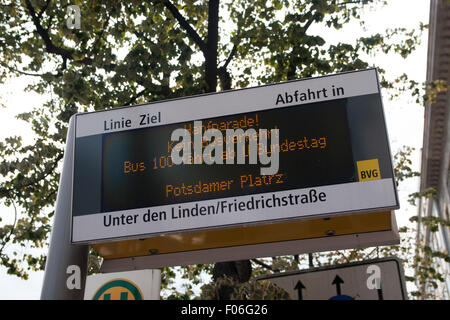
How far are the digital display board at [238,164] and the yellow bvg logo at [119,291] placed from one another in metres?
0.46

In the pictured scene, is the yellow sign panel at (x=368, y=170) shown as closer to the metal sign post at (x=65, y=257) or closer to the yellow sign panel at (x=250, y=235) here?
the yellow sign panel at (x=250, y=235)

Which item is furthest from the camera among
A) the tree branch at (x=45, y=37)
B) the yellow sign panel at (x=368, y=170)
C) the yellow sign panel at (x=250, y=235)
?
the tree branch at (x=45, y=37)

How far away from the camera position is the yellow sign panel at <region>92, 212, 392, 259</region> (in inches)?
177

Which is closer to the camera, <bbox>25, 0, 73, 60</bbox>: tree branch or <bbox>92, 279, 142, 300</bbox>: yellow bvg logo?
<bbox>92, 279, 142, 300</bbox>: yellow bvg logo

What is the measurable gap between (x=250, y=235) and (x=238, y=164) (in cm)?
77

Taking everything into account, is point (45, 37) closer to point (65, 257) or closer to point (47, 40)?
point (47, 40)

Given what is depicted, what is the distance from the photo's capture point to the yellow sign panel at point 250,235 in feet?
14.7

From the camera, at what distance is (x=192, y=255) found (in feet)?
17.3

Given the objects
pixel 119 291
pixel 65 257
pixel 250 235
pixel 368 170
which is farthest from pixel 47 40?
pixel 368 170

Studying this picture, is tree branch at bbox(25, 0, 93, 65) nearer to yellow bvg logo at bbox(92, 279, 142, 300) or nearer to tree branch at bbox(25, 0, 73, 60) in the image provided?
tree branch at bbox(25, 0, 73, 60)

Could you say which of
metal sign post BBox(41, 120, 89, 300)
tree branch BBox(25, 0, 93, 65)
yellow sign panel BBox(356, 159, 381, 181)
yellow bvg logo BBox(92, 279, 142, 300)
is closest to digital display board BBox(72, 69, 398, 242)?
yellow sign panel BBox(356, 159, 381, 181)

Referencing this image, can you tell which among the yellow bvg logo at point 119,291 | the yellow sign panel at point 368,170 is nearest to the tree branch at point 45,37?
the yellow bvg logo at point 119,291

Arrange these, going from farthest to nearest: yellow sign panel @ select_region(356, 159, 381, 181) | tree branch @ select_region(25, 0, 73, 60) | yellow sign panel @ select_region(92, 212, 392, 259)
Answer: tree branch @ select_region(25, 0, 73, 60) < yellow sign panel @ select_region(92, 212, 392, 259) < yellow sign panel @ select_region(356, 159, 381, 181)

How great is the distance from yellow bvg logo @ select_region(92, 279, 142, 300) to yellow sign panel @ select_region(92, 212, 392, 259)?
0.40 meters
